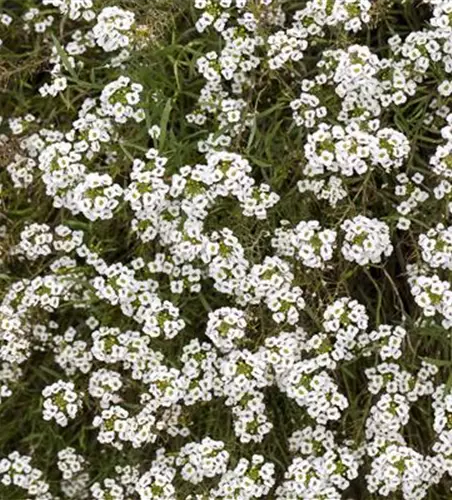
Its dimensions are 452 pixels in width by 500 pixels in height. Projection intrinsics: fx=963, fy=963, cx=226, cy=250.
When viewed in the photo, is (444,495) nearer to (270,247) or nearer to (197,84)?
(270,247)

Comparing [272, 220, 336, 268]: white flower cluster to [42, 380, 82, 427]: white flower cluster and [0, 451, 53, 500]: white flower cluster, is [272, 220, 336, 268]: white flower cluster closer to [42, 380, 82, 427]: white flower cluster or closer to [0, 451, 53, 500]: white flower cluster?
[42, 380, 82, 427]: white flower cluster

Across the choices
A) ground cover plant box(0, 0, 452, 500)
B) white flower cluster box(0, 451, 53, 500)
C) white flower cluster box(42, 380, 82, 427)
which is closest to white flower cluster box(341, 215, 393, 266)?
ground cover plant box(0, 0, 452, 500)

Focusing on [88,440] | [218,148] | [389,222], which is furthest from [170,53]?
[88,440]

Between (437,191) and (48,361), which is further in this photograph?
(48,361)

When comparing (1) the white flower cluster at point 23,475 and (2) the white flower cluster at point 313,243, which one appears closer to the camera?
(2) the white flower cluster at point 313,243

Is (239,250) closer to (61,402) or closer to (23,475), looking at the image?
(61,402)

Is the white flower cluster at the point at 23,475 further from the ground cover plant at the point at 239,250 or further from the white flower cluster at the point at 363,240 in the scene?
the white flower cluster at the point at 363,240

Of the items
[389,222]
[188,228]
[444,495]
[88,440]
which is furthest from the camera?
[88,440]

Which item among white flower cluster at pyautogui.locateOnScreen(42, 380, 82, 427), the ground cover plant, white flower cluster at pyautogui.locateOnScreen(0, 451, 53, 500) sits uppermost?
the ground cover plant

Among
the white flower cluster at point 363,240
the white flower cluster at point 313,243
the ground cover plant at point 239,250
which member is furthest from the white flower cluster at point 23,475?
the white flower cluster at point 363,240
